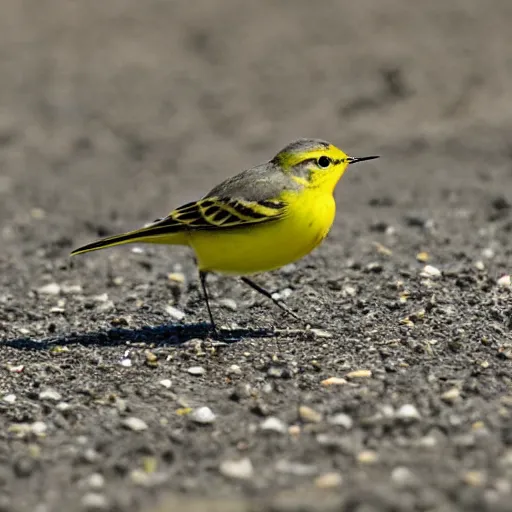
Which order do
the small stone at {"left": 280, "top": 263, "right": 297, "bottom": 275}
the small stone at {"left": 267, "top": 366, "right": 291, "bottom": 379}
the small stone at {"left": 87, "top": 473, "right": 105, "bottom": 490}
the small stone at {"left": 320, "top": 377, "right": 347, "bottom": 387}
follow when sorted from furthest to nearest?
the small stone at {"left": 280, "top": 263, "right": 297, "bottom": 275}, the small stone at {"left": 267, "top": 366, "right": 291, "bottom": 379}, the small stone at {"left": 320, "top": 377, "right": 347, "bottom": 387}, the small stone at {"left": 87, "top": 473, "right": 105, "bottom": 490}

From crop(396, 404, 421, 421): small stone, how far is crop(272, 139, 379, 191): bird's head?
1834mm

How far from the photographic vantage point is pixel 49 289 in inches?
334

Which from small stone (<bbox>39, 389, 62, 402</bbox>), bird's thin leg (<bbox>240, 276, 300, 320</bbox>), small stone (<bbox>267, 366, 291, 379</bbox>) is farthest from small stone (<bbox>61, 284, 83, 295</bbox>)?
small stone (<bbox>267, 366, 291, 379</bbox>)

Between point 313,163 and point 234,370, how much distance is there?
1.53m

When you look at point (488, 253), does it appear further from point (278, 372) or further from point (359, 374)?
point (278, 372)

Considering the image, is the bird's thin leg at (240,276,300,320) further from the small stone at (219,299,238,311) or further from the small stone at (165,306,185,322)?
the small stone at (165,306,185,322)

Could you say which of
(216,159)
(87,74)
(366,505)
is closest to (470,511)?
(366,505)

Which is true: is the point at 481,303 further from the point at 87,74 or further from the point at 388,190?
the point at 87,74

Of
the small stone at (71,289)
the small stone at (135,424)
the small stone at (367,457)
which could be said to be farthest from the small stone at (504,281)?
the small stone at (71,289)

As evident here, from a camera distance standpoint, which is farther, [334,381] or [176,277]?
[176,277]

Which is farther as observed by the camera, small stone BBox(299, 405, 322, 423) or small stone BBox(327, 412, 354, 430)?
small stone BBox(299, 405, 322, 423)

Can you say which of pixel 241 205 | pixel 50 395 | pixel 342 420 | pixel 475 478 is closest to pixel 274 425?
pixel 342 420

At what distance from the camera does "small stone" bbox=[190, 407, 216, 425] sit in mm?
5648

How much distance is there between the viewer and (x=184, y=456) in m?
5.24
